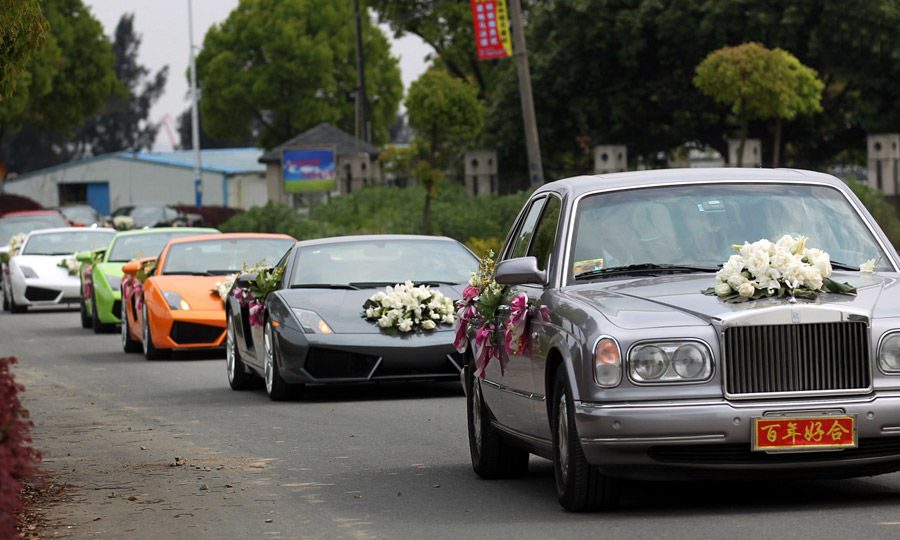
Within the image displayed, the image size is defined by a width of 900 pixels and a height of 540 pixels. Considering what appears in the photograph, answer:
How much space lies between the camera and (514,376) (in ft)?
28.9

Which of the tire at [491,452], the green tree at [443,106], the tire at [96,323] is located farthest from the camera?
the green tree at [443,106]

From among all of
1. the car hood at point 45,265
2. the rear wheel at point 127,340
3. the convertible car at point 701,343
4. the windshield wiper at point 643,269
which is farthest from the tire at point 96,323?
the windshield wiper at point 643,269

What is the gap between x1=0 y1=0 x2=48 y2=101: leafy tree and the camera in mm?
10680

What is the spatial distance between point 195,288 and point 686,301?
40.6 feet

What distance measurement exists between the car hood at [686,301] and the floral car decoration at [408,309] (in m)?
5.94

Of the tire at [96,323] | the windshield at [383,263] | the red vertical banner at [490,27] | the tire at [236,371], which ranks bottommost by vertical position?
the tire at [96,323]

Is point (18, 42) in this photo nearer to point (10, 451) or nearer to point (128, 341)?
point (10, 451)

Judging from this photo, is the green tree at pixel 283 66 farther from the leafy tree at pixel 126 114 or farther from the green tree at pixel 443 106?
the green tree at pixel 443 106

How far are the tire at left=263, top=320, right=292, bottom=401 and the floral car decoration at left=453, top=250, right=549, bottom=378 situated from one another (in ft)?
13.7

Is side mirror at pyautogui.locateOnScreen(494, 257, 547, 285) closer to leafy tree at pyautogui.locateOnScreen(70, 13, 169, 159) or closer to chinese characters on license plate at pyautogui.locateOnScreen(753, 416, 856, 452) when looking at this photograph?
chinese characters on license plate at pyautogui.locateOnScreen(753, 416, 856, 452)

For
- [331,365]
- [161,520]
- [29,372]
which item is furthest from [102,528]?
[29,372]

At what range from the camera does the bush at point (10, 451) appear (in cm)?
547

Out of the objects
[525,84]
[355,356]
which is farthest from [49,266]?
[355,356]

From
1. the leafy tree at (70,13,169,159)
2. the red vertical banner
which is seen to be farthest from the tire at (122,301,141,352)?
the leafy tree at (70,13,169,159)
